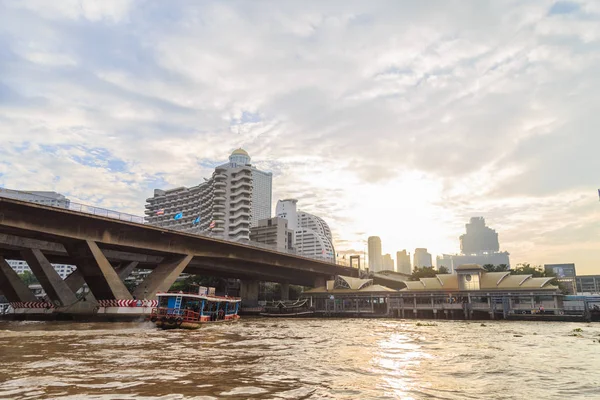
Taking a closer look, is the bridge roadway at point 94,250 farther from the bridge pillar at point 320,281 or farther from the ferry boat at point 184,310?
the bridge pillar at point 320,281

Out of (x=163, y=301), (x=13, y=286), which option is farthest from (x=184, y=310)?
(x=13, y=286)

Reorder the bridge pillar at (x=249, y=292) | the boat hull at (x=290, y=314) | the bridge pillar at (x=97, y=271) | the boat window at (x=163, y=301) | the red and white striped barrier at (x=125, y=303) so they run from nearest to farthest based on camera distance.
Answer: the boat window at (x=163, y=301) → the red and white striped barrier at (x=125, y=303) → the bridge pillar at (x=97, y=271) → the boat hull at (x=290, y=314) → the bridge pillar at (x=249, y=292)

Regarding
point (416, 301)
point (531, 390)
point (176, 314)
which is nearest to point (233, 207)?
point (416, 301)

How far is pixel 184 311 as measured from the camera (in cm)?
3981

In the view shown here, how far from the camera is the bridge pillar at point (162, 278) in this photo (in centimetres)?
5244

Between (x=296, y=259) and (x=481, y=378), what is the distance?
67148mm

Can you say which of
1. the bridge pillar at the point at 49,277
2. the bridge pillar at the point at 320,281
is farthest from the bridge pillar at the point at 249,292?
the bridge pillar at the point at 49,277

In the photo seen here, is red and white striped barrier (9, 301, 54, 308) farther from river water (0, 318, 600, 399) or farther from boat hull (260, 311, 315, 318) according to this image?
boat hull (260, 311, 315, 318)

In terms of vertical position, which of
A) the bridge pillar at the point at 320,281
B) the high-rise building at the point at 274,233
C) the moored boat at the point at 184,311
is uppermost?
the high-rise building at the point at 274,233

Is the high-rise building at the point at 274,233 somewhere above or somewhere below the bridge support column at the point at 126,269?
above

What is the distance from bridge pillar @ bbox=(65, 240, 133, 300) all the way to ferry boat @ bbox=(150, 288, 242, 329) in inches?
314

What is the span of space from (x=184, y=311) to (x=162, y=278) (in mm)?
15983

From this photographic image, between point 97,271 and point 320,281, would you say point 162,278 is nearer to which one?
point 97,271

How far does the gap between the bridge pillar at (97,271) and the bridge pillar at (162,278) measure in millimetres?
3579
